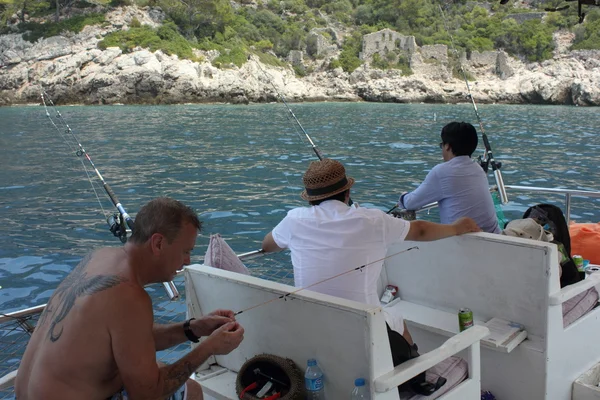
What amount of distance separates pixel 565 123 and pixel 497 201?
28926mm

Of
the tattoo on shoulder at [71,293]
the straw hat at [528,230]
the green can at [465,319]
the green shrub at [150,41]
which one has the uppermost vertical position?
the green shrub at [150,41]

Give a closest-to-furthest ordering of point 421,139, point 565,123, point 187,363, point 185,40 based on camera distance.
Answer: point 187,363, point 421,139, point 565,123, point 185,40

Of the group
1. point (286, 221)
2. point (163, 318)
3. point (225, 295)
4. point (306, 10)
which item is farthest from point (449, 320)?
point (306, 10)

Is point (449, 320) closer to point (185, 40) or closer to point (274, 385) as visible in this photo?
point (274, 385)

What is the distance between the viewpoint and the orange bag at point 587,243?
4508 mm

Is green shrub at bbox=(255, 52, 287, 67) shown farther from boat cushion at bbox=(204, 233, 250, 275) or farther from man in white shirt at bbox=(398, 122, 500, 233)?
boat cushion at bbox=(204, 233, 250, 275)

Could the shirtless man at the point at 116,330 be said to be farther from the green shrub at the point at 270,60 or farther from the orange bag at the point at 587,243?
the green shrub at the point at 270,60

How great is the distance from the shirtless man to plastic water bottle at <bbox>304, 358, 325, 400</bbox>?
0.34 metres

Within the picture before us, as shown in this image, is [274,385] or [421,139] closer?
[274,385]

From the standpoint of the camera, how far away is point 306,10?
87.8 m

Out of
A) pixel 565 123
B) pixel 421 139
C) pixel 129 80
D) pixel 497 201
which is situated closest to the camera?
pixel 497 201

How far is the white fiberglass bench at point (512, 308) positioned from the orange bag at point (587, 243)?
4.50 ft

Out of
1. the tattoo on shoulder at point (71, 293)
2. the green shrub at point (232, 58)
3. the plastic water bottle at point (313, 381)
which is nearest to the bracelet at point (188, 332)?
the plastic water bottle at point (313, 381)

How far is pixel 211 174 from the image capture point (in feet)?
48.0
